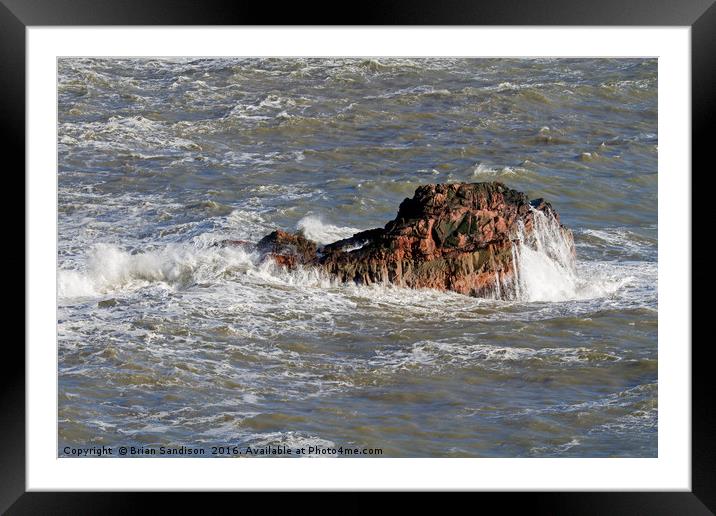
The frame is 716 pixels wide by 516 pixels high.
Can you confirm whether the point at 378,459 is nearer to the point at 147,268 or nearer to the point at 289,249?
the point at 289,249

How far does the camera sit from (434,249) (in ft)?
57.2

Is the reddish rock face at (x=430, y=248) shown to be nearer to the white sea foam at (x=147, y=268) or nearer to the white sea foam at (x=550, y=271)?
the white sea foam at (x=550, y=271)

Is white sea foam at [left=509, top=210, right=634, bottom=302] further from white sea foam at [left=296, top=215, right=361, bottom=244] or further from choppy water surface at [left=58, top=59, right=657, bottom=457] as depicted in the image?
white sea foam at [left=296, top=215, right=361, bottom=244]

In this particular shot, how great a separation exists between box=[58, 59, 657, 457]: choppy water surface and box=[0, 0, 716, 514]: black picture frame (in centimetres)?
143

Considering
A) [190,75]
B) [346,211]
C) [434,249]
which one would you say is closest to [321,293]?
[434,249]

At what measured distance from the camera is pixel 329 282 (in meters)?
17.2

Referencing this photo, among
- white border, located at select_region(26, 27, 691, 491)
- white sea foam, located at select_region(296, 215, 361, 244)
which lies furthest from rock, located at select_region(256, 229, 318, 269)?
white border, located at select_region(26, 27, 691, 491)

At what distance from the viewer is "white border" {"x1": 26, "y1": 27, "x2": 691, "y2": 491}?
9797 millimetres

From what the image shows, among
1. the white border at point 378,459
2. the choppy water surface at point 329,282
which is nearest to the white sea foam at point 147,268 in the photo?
the choppy water surface at point 329,282
